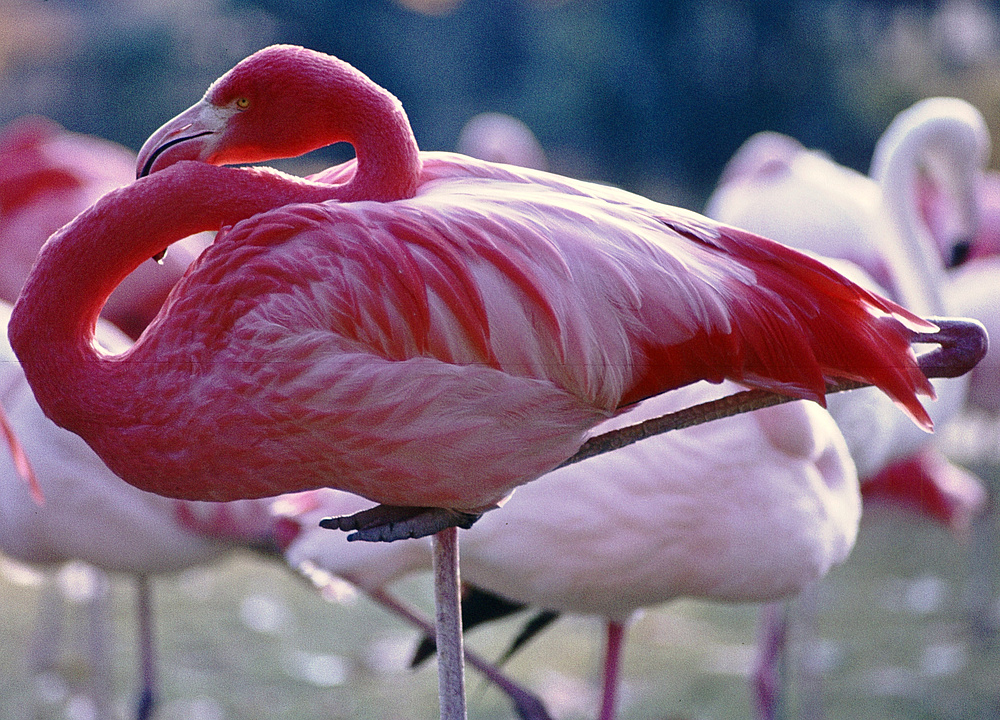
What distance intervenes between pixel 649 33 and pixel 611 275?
5.61 metres

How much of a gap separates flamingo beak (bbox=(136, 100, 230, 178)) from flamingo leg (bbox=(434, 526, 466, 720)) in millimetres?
418

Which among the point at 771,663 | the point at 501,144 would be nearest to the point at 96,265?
the point at 771,663

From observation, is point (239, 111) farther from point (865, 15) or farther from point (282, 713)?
point (865, 15)

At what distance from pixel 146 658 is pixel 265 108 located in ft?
4.62

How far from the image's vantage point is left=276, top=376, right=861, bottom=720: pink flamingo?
4.70 ft

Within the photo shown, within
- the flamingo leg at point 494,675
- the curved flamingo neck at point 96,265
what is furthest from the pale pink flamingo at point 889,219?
the curved flamingo neck at point 96,265

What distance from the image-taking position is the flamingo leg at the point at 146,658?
2010 millimetres

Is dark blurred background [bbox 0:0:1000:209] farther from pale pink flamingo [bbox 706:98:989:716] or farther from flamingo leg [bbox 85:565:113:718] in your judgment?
flamingo leg [bbox 85:565:113:718]

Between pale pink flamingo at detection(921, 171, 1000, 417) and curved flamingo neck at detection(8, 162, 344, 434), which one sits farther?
pale pink flamingo at detection(921, 171, 1000, 417)

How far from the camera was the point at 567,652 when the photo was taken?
108 inches

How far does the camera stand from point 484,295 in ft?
2.92

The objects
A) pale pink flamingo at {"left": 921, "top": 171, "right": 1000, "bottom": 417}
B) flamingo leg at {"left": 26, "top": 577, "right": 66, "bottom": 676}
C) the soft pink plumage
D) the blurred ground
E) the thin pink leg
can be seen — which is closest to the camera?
the soft pink plumage

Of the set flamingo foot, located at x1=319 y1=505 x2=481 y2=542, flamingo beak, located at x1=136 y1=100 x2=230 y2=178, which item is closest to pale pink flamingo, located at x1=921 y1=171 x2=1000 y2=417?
flamingo foot, located at x1=319 y1=505 x2=481 y2=542

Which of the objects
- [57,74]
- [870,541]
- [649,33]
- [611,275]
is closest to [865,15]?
[649,33]
